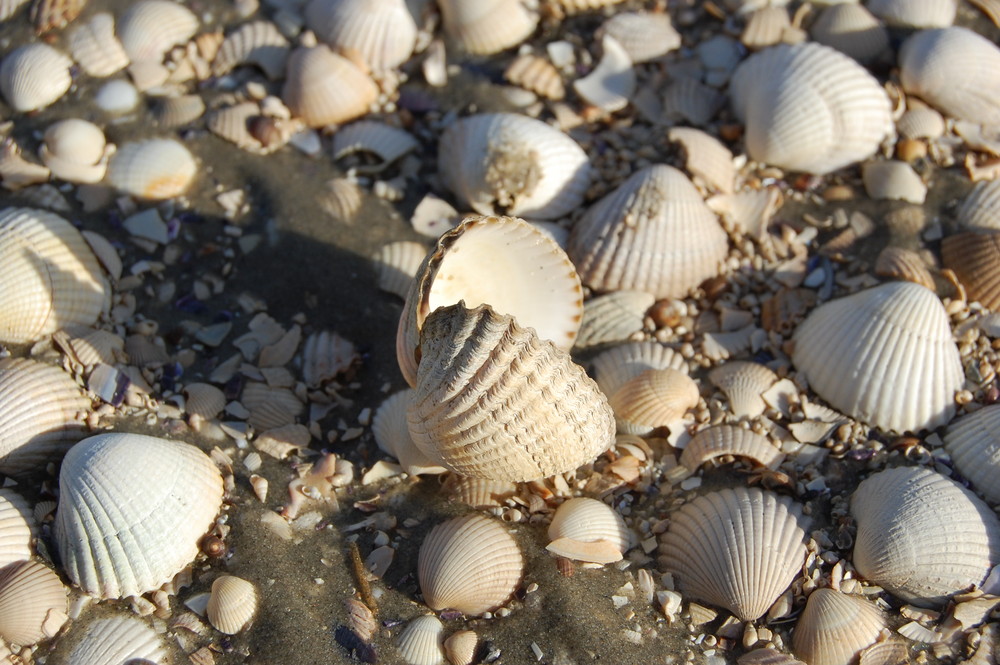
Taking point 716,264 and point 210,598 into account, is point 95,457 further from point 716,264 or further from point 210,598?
point 716,264

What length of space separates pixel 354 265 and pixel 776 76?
223 centimetres

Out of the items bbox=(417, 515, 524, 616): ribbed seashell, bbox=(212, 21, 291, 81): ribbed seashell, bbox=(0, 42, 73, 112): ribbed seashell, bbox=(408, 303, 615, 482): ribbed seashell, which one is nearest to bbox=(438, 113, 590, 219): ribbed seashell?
bbox=(212, 21, 291, 81): ribbed seashell

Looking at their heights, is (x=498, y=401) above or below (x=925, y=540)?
above

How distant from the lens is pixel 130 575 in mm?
2859

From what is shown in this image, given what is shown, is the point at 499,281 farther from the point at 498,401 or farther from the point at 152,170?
the point at 152,170

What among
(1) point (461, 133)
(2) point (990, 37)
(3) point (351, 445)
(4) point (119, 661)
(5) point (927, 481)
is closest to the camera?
(4) point (119, 661)

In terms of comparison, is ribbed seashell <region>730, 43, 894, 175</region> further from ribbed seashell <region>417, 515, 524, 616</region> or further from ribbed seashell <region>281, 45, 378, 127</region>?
ribbed seashell <region>417, 515, 524, 616</region>

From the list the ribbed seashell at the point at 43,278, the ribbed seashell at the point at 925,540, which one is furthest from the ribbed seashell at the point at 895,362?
the ribbed seashell at the point at 43,278

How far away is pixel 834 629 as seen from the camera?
2.75 metres

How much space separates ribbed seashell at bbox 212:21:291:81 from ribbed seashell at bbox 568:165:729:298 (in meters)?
1.91

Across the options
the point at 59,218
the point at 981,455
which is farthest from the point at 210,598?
the point at 981,455

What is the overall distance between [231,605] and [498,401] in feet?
3.75

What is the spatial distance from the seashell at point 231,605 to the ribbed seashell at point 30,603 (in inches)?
19.6

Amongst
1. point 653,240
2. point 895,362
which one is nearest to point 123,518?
point 653,240
